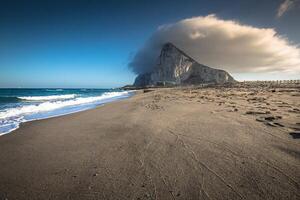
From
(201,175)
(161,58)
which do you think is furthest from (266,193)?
(161,58)

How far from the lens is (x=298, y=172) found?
10.7 feet

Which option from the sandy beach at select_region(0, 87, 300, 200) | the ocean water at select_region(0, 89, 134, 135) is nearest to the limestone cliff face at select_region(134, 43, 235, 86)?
the ocean water at select_region(0, 89, 134, 135)

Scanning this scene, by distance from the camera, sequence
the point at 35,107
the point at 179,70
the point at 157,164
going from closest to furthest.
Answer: the point at 157,164 → the point at 35,107 → the point at 179,70

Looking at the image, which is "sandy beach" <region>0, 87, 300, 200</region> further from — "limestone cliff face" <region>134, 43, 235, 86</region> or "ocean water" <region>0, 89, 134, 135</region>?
"limestone cliff face" <region>134, 43, 235, 86</region>

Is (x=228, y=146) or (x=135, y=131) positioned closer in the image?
(x=228, y=146)

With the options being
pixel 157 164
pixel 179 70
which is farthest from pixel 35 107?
pixel 179 70

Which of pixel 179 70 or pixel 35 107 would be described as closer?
pixel 35 107

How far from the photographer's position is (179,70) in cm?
14675

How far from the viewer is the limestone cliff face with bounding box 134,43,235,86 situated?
476 feet

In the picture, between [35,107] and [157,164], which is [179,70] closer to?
[35,107]

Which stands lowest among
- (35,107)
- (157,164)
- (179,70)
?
(35,107)

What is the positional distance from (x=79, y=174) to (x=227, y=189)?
285 centimetres

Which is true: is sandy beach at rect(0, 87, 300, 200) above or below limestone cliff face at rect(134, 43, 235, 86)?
below

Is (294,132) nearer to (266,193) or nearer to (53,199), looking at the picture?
(266,193)
